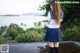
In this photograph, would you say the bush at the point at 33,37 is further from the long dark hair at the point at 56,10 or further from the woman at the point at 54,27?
the long dark hair at the point at 56,10

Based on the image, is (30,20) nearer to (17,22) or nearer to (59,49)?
(17,22)

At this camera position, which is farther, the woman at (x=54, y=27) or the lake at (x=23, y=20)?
the lake at (x=23, y=20)

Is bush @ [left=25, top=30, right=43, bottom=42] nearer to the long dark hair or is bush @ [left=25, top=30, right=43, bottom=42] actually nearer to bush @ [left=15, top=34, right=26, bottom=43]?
bush @ [left=15, top=34, right=26, bottom=43]

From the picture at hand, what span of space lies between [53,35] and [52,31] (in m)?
0.05

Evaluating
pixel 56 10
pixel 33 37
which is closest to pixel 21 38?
pixel 33 37

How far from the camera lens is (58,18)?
4.14 metres

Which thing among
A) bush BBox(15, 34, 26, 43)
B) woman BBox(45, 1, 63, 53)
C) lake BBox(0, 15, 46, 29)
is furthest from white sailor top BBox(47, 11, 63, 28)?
bush BBox(15, 34, 26, 43)

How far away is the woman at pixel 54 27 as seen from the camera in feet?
13.5

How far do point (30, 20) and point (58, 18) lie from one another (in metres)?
0.39

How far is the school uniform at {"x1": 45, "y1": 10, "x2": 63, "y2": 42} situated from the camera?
4.11 metres

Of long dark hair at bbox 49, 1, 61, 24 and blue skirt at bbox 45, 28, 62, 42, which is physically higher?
long dark hair at bbox 49, 1, 61, 24

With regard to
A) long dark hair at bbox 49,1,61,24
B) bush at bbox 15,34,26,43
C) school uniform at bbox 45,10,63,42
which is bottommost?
bush at bbox 15,34,26,43

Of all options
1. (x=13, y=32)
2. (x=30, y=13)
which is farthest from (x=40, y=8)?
(x=13, y=32)

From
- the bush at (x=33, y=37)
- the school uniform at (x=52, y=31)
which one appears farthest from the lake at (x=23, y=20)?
the school uniform at (x=52, y=31)
